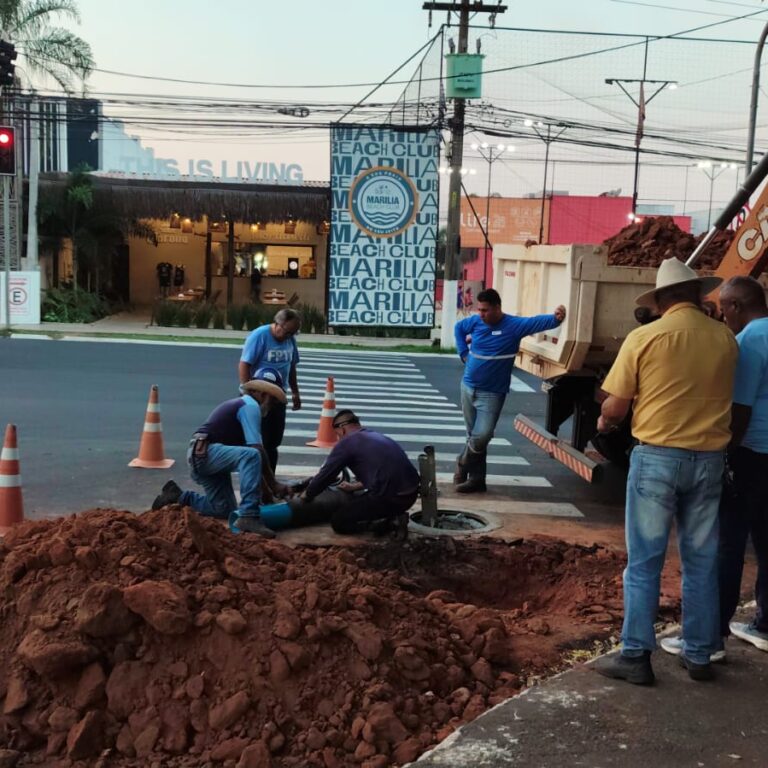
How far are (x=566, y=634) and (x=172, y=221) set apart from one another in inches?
1055

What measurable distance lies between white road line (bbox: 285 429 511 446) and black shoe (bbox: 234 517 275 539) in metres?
4.01

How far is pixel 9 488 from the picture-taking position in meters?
6.27

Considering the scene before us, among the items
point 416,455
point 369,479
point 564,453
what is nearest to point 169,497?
point 369,479

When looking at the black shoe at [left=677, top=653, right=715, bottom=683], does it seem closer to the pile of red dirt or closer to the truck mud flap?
the truck mud flap

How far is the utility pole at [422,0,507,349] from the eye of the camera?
72.3 ft

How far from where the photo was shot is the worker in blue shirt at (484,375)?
780 cm

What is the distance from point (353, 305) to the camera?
23938 millimetres

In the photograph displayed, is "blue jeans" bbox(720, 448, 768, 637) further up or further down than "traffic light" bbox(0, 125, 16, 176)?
further down

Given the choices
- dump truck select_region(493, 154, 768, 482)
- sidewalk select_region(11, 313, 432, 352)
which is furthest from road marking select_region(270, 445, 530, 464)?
sidewalk select_region(11, 313, 432, 352)

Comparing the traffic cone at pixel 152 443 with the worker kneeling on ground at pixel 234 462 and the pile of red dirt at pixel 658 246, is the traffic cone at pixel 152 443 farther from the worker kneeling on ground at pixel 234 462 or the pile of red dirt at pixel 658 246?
the pile of red dirt at pixel 658 246

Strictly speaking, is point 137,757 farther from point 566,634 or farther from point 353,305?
point 353,305

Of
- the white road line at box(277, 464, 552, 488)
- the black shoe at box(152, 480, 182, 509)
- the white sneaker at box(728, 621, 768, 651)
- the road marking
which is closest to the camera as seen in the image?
the white sneaker at box(728, 621, 768, 651)

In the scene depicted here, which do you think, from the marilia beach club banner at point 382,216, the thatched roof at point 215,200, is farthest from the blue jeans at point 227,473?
the thatched roof at point 215,200

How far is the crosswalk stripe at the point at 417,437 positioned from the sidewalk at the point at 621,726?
6374mm
